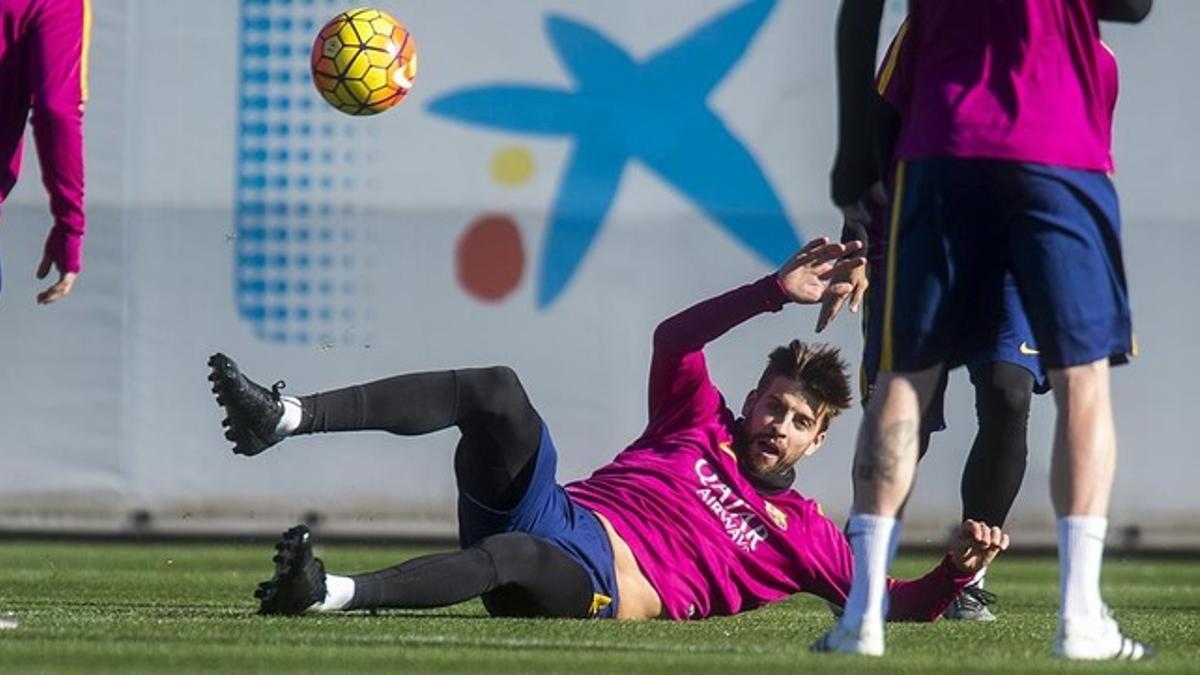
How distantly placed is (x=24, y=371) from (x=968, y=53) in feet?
25.0

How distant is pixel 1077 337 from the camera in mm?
5461

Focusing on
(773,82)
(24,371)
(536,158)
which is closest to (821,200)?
(773,82)

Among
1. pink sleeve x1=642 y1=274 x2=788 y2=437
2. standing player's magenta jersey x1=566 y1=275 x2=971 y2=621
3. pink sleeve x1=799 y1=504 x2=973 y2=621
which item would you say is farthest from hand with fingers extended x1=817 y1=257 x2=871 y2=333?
pink sleeve x1=799 y1=504 x2=973 y2=621

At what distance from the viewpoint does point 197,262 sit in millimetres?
12328

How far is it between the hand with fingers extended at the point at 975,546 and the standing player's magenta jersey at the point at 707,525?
314 millimetres

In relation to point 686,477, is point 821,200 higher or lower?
higher

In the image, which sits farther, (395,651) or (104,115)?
(104,115)

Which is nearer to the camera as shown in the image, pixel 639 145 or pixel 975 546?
pixel 975 546

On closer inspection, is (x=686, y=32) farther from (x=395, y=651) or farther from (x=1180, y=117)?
(x=395, y=651)

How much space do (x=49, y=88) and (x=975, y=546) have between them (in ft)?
9.03

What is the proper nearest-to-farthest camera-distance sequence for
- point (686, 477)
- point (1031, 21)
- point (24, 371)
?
point (1031, 21) → point (686, 477) → point (24, 371)

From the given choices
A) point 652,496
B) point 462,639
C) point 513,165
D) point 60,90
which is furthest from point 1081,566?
point 513,165

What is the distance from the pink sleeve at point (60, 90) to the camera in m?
6.77

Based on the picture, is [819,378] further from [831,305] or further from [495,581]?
[495,581]
